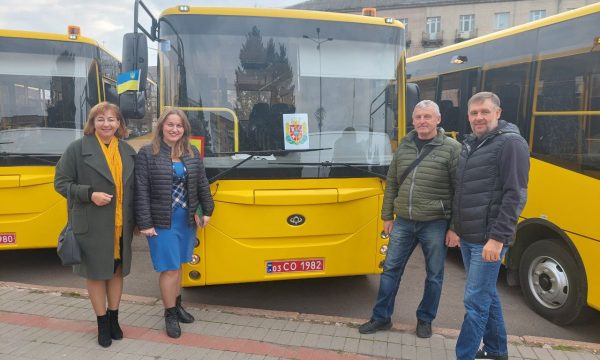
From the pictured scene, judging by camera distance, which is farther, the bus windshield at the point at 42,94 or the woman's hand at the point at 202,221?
the bus windshield at the point at 42,94

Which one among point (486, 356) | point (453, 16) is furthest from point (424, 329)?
point (453, 16)

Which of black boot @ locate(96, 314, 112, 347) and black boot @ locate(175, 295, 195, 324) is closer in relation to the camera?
black boot @ locate(96, 314, 112, 347)

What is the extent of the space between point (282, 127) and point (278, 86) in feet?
1.17

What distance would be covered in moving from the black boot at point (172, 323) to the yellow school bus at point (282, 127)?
0.38m

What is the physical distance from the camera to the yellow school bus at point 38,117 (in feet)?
16.5

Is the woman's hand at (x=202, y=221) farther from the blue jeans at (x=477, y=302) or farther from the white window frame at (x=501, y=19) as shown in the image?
the white window frame at (x=501, y=19)

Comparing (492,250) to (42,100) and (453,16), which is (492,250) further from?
(453,16)

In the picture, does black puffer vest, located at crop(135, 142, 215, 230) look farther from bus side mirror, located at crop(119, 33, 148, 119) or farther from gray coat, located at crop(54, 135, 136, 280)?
bus side mirror, located at crop(119, 33, 148, 119)

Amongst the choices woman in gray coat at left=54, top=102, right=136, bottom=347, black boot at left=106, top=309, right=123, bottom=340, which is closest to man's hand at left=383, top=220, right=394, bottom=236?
woman in gray coat at left=54, top=102, right=136, bottom=347

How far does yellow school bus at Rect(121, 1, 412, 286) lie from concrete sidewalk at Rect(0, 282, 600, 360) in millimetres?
416

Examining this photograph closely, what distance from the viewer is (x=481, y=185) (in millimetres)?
2828

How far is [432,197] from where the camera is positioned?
337 cm

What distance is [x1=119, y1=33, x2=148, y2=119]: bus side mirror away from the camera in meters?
4.00

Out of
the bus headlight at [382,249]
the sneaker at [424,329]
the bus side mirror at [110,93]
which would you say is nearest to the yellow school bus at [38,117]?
the bus side mirror at [110,93]
